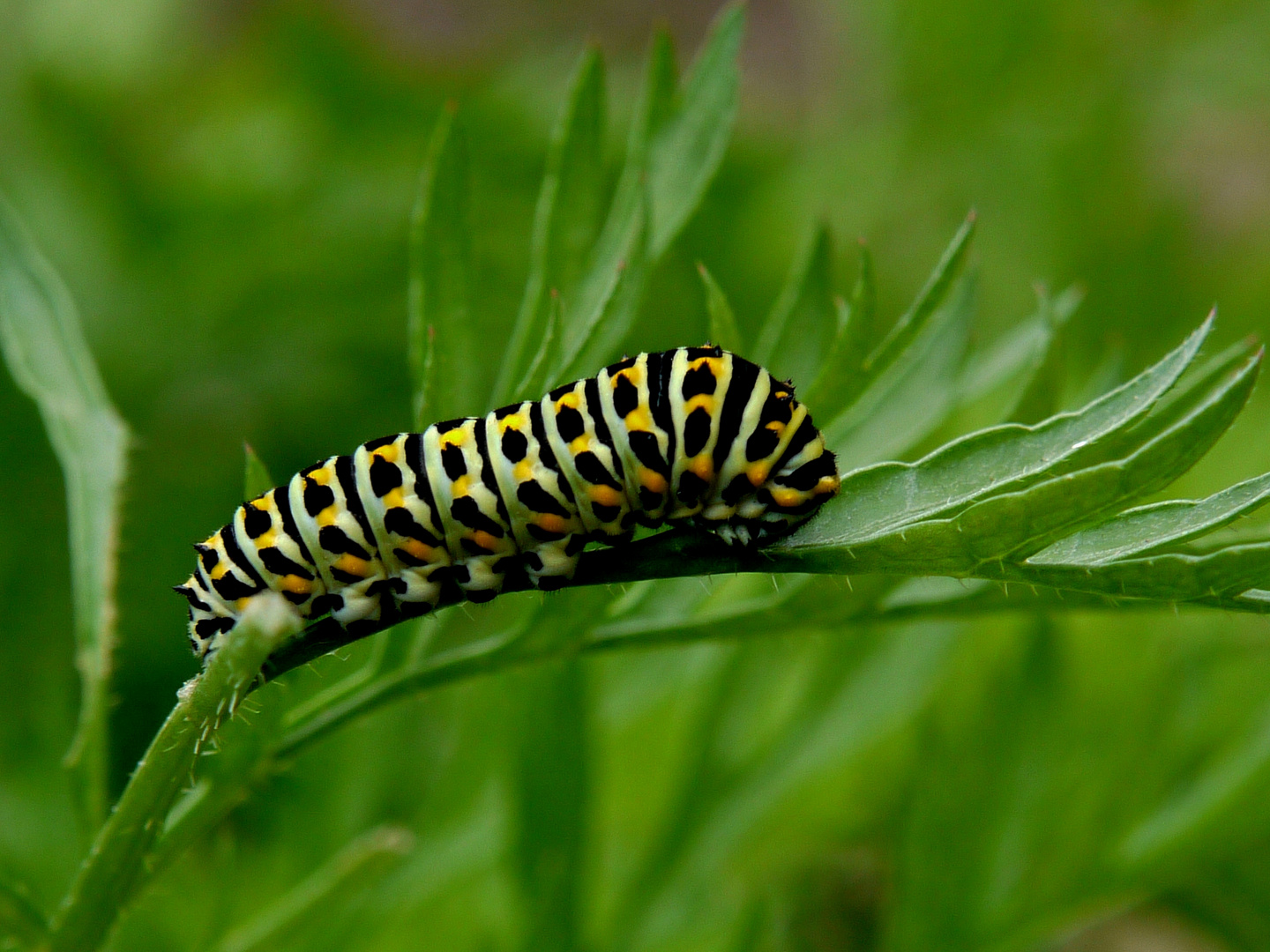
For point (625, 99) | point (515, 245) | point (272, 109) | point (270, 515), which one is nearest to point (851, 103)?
point (625, 99)

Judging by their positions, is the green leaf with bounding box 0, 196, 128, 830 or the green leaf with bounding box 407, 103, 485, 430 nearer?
the green leaf with bounding box 0, 196, 128, 830

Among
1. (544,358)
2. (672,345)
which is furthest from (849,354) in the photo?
(672,345)

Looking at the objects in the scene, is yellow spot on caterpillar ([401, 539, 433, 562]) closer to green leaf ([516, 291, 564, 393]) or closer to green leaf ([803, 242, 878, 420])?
green leaf ([516, 291, 564, 393])

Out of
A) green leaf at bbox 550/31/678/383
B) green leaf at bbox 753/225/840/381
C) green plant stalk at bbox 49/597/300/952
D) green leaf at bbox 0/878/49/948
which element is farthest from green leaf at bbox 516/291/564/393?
green leaf at bbox 0/878/49/948

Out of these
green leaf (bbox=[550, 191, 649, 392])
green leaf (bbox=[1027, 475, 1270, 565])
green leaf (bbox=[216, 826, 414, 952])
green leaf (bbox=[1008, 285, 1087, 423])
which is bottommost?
green leaf (bbox=[216, 826, 414, 952])

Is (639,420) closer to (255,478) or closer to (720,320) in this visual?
(720,320)

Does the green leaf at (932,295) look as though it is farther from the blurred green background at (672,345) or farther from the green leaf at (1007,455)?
Result: the blurred green background at (672,345)
